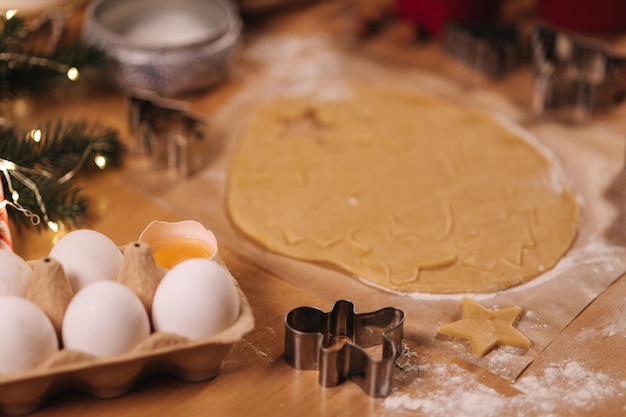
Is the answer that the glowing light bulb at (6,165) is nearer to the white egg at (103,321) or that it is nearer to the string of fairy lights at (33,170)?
the string of fairy lights at (33,170)

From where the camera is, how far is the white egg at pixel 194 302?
3.17 ft

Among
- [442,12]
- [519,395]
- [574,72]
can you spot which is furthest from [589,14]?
[519,395]

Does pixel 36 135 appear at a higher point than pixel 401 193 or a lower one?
higher

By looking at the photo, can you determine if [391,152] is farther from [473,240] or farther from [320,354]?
[320,354]

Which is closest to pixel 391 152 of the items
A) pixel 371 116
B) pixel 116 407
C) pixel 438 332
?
pixel 371 116

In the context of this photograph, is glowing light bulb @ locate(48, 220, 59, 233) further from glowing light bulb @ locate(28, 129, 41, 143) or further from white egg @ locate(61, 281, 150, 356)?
white egg @ locate(61, 281, 150, 356)

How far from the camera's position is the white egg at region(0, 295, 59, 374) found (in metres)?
0.92

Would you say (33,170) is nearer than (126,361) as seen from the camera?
No

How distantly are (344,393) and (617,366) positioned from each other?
0.38 metres

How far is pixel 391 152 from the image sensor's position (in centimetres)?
156

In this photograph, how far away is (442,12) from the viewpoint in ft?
6.38

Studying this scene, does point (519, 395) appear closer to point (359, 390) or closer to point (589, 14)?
point (359, 390)

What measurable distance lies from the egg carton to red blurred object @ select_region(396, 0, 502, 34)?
115 centimetres

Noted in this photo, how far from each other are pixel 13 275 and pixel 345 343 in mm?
427
